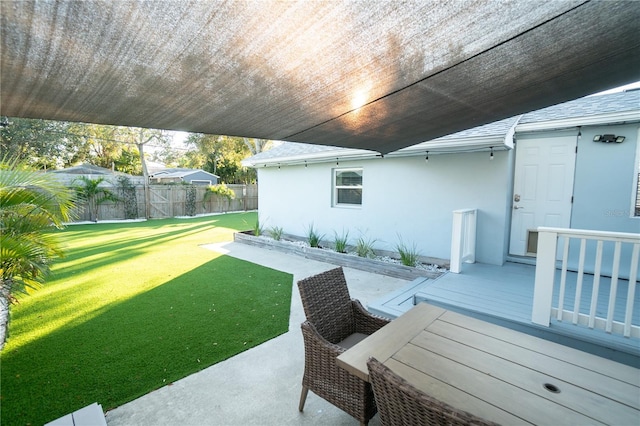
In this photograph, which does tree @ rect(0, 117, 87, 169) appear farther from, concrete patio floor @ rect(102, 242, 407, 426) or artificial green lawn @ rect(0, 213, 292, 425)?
concrete patio floor @ rect(102, 242, 407, 426)

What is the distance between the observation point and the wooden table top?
4.16ft

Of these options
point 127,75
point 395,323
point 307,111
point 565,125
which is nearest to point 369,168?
point 565,125

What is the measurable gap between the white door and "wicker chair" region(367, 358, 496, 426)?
5417mm

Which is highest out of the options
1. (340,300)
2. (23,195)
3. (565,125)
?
(565,125)

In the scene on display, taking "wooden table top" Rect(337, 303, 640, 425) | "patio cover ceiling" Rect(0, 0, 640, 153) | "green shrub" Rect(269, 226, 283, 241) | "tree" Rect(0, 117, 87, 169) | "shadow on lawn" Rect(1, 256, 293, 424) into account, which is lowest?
"shadow on lawn" Rect(1, 256, 293, 424)

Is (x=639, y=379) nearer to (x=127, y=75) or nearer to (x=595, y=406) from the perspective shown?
(x=595, y=406)

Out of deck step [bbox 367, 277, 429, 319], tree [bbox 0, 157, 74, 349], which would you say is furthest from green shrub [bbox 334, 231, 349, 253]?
tree [bbox 0, 157, 74, 349]

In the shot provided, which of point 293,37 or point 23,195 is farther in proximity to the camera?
point 23,195

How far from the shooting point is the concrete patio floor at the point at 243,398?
2.24m

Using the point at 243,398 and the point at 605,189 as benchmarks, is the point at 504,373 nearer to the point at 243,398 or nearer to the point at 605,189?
the point at 243,398

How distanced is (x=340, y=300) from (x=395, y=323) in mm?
591

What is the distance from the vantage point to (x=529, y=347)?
1758 millimetres

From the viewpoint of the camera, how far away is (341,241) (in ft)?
23.6

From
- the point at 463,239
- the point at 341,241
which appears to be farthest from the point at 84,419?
the point at 341,241
